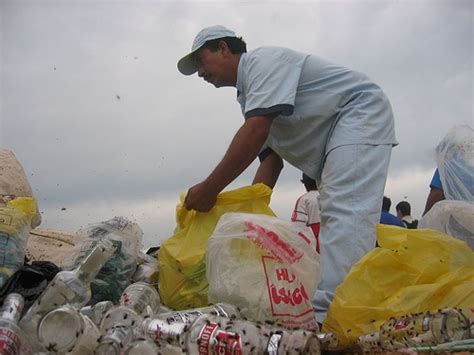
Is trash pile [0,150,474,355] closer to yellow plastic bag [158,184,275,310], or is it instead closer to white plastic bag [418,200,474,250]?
yellow plastic bag [158,184,275,310]

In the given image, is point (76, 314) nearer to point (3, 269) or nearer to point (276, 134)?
point (3, 269)

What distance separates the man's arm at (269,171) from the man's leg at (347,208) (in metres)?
0.63

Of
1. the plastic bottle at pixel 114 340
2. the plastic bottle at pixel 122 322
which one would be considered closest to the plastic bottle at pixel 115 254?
the plastic bottle at pixel 122 322

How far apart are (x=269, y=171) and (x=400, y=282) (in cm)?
137

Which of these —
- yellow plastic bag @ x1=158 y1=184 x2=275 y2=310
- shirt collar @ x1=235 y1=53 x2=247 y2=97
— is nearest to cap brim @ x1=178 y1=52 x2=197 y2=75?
shirt collar @ x1=235 y1=53 x2=247 y2=97

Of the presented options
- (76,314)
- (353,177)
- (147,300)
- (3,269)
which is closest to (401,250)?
(353,177)

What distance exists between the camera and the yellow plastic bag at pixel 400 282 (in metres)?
1.71

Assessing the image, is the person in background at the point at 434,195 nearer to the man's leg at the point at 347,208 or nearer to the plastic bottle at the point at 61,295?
the man's leg at the point at 347,208

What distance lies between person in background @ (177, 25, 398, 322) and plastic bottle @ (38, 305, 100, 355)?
992 millimetres

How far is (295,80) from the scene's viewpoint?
2.49 m

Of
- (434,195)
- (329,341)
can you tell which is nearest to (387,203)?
(434,195)

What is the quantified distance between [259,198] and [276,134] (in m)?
0.40

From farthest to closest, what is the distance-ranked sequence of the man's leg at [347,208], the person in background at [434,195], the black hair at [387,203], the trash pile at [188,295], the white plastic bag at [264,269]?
the black hair at [387,203], the person in background at [434,195], the man's leg at [347,208], the white plastic bag at [264,269], the trash pile at [188,295]

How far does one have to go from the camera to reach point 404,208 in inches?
235
